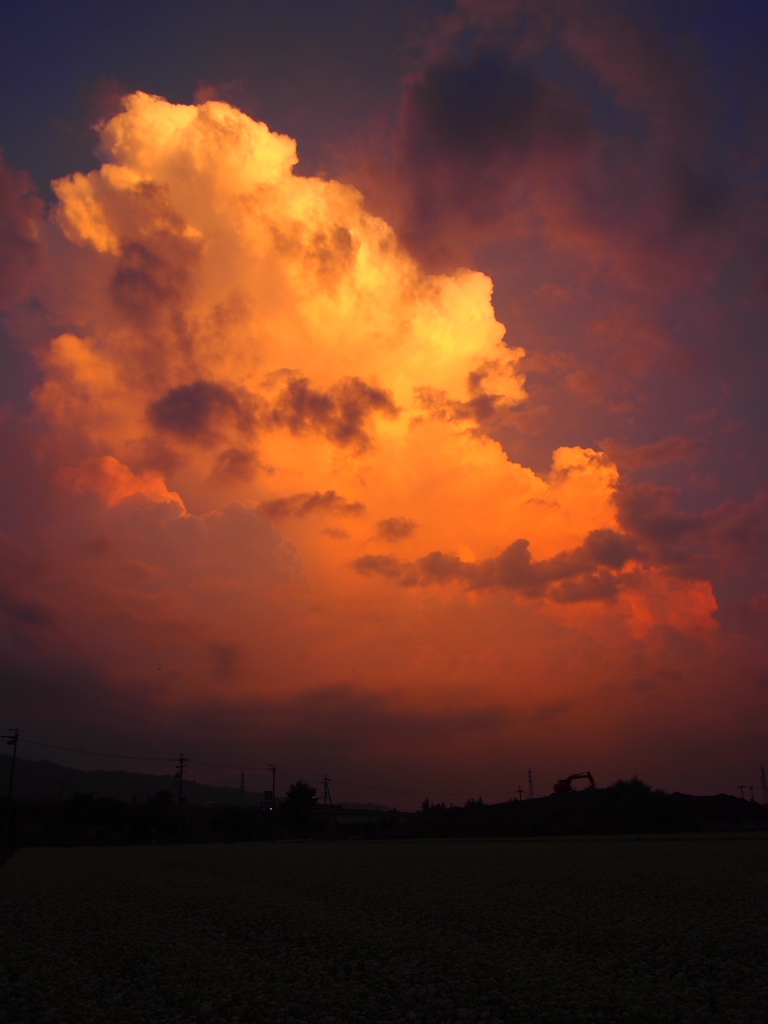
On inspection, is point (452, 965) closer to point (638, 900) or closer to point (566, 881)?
point (638, 900)

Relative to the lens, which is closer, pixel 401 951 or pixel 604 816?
pixel 401 951

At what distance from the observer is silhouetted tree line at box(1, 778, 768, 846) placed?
2933 inches

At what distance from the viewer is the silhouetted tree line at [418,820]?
74.5m

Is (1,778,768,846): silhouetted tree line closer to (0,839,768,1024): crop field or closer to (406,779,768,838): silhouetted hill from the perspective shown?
(406,779,768,838): silhouetted hill

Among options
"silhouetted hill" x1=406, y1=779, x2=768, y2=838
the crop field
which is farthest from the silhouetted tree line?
the crop field

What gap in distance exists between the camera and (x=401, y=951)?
38.2ft

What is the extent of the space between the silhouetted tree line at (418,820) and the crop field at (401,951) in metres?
57.0

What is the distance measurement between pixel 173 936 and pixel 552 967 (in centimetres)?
798

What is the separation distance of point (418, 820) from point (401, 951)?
9364 centimetres

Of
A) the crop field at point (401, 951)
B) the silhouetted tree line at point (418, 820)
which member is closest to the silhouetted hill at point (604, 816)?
the silhouetted tree line at point (418, 820)

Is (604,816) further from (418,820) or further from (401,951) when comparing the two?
(401,951)

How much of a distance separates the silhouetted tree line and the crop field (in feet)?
187

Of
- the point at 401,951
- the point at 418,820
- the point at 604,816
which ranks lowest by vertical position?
the point at 418,820

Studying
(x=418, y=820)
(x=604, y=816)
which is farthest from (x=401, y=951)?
(x=418, y=820)
